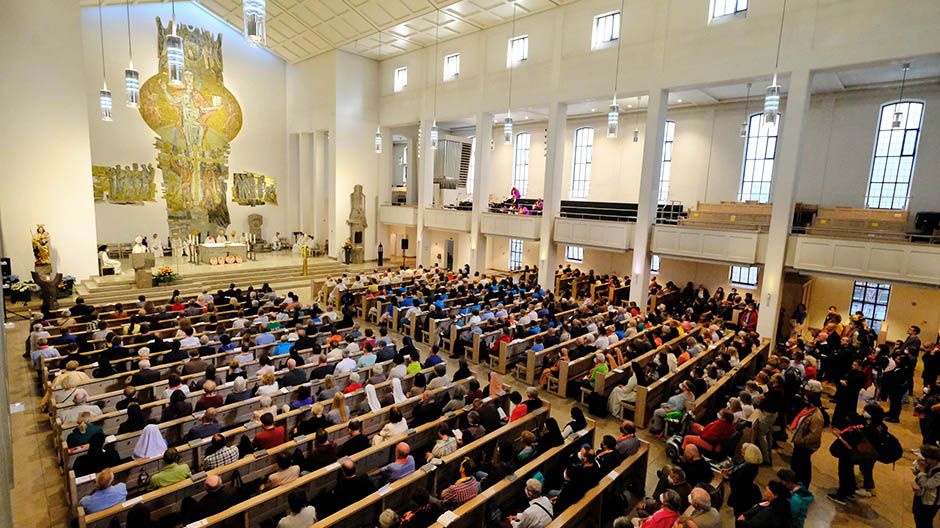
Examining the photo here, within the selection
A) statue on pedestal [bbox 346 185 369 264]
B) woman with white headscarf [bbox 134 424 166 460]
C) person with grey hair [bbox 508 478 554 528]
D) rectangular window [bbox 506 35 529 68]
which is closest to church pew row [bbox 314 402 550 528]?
person with grey hair [bbox 508 478 554 528]

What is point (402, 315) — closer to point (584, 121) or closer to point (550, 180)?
point (550, 180)

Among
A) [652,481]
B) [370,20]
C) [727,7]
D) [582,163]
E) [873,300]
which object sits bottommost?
[652,481]

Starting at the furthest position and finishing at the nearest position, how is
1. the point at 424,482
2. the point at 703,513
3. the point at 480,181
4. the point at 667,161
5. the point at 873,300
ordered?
1. the point at 667,161
2. the point at 480,181
3. the point at 873,300
4. the point at 424,482
5. the point at 703,513

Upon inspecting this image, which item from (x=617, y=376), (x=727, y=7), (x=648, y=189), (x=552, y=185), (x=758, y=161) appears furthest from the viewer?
(x=758, y=161)

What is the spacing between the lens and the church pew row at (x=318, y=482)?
4.13 m

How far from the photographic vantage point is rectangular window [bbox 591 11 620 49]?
13906mm

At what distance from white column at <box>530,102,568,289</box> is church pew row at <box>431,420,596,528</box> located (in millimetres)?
10466

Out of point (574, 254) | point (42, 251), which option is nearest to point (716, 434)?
point (574, 254)

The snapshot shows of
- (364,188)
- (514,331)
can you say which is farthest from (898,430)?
(364,188)

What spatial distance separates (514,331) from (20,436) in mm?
8151

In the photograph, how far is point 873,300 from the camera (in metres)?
13.5

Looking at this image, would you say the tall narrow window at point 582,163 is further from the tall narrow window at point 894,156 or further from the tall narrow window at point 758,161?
the tall narrow window at point 894,156

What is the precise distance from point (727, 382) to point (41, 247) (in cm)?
1756

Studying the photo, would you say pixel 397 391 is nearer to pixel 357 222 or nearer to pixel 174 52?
pixel 174 52
